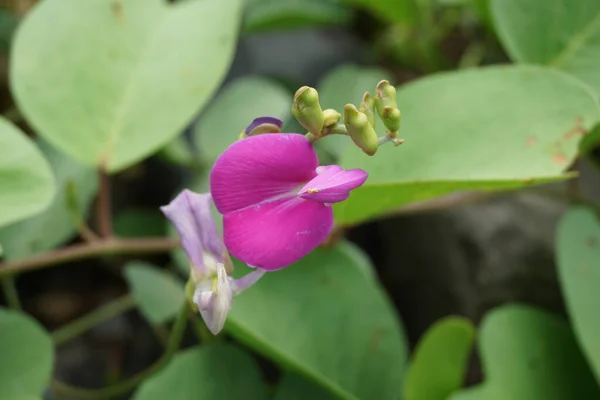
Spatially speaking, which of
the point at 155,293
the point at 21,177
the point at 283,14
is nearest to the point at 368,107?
the point at 21,177

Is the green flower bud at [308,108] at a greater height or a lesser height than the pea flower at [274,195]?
greater

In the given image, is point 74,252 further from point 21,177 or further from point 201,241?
point 201,241

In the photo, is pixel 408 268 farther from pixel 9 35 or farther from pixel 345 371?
pixel 9 35

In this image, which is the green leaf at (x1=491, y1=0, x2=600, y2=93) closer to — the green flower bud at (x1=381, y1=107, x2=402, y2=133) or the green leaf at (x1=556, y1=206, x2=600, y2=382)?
the green leaf at (x1=556, y1=206, x2=600, y2=382)

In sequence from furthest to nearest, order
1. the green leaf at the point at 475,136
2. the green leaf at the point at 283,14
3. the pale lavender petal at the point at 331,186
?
the green leaf at the point at 283,14 → the green leaf at the point at 475,136 → the pale lavender petal at the point at 331,186

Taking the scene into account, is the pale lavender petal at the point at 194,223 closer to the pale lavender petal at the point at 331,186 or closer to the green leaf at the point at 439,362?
the pale lavender petal at the point at 331,186

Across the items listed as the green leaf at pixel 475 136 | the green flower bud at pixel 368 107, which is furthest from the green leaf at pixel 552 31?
the green flower bud at pixel 368 107
